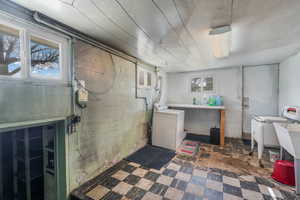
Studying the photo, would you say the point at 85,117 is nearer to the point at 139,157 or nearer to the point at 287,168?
the point at 139,157

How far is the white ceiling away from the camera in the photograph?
1.14m

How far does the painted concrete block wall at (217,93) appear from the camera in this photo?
3.76 m

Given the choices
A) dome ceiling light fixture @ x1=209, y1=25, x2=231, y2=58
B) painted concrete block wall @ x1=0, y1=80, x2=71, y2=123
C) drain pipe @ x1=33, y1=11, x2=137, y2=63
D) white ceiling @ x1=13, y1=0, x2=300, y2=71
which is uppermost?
white ceiling @ x1=13, y1=0, x2=300, y2=71

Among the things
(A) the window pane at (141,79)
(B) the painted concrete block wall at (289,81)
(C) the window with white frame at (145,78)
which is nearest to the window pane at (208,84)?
(B) the painted concrete block wall at (289,81)

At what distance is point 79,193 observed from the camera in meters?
1.63

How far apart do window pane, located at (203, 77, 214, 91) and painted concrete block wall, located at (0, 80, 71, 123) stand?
391 cm

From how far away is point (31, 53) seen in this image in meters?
1.28

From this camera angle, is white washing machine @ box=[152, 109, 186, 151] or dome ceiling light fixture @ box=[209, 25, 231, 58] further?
white washing machine @ box=[152, 109, 186, 151]

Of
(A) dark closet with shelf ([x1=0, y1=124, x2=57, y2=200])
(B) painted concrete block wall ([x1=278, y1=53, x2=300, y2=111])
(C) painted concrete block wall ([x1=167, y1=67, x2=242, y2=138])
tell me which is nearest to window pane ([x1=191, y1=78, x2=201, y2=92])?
(C) painted concrete block wall ([x1=167, y1=67, x2=242, y2=138])

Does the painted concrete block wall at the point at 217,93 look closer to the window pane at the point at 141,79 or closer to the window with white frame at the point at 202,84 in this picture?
the window with white frame at the point at 202,84

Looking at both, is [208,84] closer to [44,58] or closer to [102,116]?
[102,116]

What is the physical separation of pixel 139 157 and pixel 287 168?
2.42m

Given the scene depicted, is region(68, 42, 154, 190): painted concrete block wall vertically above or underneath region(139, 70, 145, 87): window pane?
underneath

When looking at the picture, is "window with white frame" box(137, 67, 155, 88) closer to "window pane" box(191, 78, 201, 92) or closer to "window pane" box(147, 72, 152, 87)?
"window pane" box(147, 72, 152, 87)
